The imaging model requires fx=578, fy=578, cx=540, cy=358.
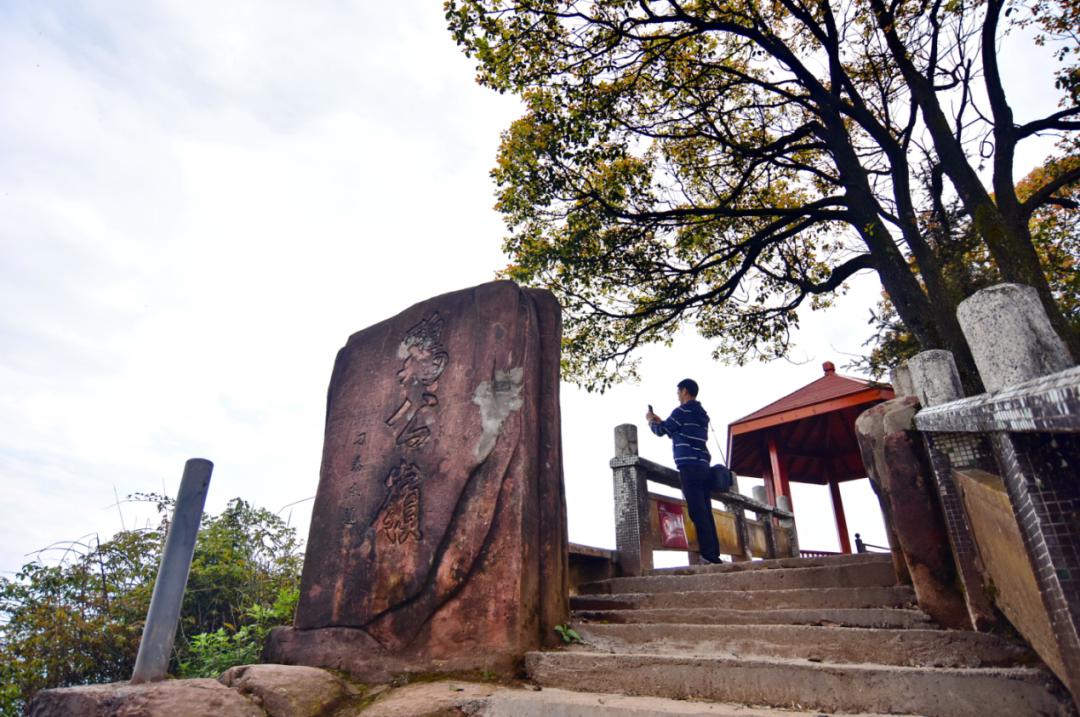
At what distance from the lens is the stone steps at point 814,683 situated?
7.27 ft

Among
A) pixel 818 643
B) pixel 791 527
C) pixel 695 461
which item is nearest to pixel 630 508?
pixel 695 461

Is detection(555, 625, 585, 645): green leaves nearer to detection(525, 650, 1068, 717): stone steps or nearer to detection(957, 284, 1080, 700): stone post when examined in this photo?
detection(525, 650, 1068, 717): stone steps

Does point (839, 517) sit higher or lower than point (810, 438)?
lower

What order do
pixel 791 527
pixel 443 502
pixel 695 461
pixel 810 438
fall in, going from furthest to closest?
pixel 810 438 < pixel 791 527 < pixel 695 461 < pixel 443 502

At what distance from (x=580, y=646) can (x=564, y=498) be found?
963 mm

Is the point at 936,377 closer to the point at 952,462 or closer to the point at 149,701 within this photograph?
the point at 952,462

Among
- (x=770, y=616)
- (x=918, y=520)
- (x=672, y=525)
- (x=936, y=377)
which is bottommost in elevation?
(x=770, y=616)

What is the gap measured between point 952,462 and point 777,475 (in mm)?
9586

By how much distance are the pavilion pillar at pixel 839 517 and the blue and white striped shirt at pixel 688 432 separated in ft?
29.6

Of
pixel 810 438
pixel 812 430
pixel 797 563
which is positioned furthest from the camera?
pixel 810 438

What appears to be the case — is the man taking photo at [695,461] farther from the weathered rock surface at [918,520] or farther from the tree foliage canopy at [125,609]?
the tree foliage canopy at [125,609]

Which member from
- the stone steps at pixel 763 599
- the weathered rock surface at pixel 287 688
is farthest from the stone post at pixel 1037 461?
the weathered rock surface at pixel 287 688

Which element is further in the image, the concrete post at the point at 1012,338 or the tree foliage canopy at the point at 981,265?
the tree foliage canopy at the point at 981,265

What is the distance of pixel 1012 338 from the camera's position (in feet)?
7.03
